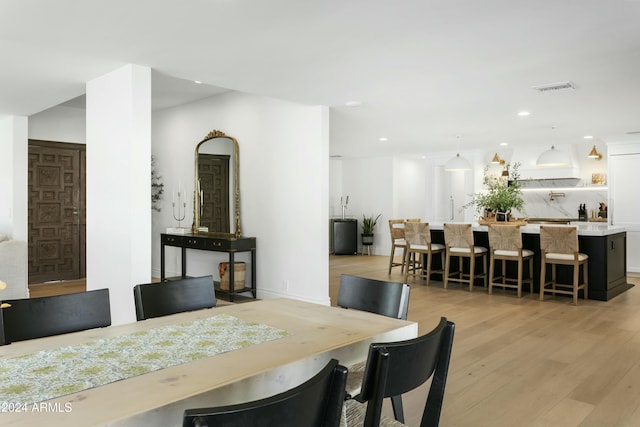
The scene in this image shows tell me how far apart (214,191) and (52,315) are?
4.70 m

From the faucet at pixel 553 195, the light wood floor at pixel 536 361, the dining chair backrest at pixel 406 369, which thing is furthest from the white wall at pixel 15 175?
the faucet at pixel 553 195

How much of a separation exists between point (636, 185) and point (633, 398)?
6524 millimetres

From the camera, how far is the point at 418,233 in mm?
7207

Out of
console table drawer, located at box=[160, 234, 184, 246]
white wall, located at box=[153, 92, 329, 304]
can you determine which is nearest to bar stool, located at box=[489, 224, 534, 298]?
white wall, located at box=[153, 92, 329, 304]

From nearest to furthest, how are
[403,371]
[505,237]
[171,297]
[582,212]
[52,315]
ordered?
[403,371] < [52,315] < [171,297] < [505,237] < [582,212]

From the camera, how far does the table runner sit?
1265 millimetres

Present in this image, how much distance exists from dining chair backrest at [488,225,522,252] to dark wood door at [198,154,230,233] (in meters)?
3.50

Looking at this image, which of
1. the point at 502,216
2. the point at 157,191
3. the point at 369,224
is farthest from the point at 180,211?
the point at 369,224

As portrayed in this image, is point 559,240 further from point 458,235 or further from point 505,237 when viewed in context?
point 458,235

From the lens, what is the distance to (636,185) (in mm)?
8273

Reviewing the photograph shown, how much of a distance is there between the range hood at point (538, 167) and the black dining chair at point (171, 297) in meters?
8.59

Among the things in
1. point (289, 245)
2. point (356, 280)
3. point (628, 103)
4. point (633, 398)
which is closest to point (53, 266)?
point (289, 245)

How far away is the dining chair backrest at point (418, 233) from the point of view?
7.12 m

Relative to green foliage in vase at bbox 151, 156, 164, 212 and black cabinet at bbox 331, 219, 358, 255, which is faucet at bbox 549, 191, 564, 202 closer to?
black cabinet at bbox 331, 219, 358, 255
